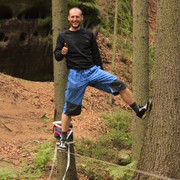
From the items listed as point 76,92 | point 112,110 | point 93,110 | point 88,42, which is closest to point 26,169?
point 76,92

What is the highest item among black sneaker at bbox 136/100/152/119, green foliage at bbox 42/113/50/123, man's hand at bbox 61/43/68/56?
man's hand at bbox 61/43/68/56

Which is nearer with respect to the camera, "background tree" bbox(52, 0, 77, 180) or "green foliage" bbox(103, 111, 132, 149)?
"background tree" bbox(52, 0, 77, 180)

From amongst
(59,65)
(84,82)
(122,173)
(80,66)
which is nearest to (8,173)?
(122,173)

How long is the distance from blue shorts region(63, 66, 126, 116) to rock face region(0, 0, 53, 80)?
7262 millimetres

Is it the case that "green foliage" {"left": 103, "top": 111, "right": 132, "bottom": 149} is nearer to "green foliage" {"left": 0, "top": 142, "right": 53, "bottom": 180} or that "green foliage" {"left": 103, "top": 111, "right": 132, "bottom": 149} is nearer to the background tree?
"green foliage" {"left": 0, "top": 142, "right": 53, "bottom": 180}

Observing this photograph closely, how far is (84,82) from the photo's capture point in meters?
5.97

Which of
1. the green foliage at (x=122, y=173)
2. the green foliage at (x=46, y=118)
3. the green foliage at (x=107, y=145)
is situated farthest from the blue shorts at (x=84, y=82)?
the green foliage at (x=46, y=118)

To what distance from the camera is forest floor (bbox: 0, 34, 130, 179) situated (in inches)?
344

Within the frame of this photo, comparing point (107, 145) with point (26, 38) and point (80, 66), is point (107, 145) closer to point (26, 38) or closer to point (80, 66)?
point (80, 66)

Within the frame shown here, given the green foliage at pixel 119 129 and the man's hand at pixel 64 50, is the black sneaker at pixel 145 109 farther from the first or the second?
the green foliage at pixel 119 129

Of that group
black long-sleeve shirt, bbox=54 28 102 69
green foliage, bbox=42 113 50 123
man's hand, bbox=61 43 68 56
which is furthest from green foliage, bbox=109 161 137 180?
green foliage, bbox=42 113 50 123

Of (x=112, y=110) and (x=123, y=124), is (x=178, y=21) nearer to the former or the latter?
(x=123, y=124)

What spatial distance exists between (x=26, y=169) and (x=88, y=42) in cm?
322

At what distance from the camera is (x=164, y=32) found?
5363mm
